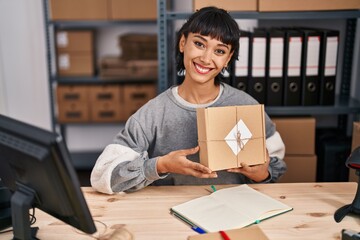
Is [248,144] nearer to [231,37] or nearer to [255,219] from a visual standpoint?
[255,219]

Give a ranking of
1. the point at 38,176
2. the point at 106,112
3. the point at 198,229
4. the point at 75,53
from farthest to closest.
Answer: the point at 106,112, the point at 75,53, the point at 198,229, the point at 38,176

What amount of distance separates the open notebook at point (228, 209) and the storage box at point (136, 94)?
2.00 metres

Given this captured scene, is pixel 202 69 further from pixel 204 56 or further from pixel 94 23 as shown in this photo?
pixel 94 23

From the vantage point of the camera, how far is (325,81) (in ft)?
6.46

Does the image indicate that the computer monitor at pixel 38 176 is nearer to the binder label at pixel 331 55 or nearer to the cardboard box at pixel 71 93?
the binder label at pixel 331 55

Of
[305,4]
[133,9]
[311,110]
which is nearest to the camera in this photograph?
[305,4]

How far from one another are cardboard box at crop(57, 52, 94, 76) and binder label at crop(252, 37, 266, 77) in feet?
5.30

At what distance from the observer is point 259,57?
1.91m

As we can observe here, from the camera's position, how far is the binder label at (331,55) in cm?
191

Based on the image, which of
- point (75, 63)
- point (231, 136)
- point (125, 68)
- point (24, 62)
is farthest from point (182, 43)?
point (24, 62)

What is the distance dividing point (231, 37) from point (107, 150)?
550 millimetres

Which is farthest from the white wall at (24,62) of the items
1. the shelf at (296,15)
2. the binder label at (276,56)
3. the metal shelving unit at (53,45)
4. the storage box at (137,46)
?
the binder label at (276,56)

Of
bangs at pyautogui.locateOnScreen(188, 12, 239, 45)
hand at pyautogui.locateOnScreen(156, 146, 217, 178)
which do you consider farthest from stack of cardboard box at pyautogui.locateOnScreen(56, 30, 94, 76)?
hand at pyautogui.locateOnScreen(156, 146, 217, 178)

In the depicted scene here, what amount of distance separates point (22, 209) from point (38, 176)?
9 cm
